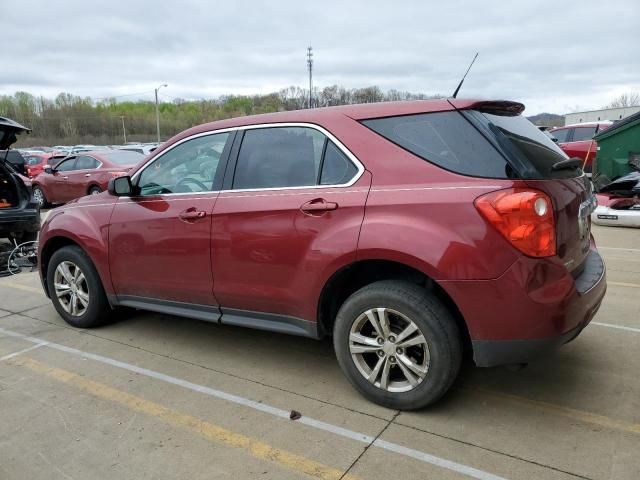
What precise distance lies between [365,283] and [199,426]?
50.0 inches

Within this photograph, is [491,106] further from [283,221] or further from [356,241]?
[283,221]

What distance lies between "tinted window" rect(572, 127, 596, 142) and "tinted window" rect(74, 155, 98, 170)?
13.1 meters

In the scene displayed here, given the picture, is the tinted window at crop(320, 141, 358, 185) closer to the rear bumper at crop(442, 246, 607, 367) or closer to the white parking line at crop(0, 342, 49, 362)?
the rear bumper at crop(442, 246, 607, 367)

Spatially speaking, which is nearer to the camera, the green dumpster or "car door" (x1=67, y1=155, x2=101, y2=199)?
the green dumpster

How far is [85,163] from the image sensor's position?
1354cm

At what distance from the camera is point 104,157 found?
13352mm

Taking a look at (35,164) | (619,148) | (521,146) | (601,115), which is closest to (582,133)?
(619,148)

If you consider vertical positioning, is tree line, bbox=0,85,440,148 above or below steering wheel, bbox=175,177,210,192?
above

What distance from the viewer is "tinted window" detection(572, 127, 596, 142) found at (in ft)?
49.6

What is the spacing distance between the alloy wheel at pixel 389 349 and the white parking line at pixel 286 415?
1.17 feet

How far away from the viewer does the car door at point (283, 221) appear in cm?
308

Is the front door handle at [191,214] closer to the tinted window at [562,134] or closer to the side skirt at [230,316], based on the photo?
the side skirt at [230,316]

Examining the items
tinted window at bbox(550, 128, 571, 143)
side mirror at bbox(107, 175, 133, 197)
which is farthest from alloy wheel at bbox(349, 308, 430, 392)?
tinted window at bbox(550, 128, 571, 143)

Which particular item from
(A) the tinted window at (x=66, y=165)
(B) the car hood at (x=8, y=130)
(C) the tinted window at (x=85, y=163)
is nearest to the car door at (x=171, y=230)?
(B) the car hood at (x=8, y=130)
